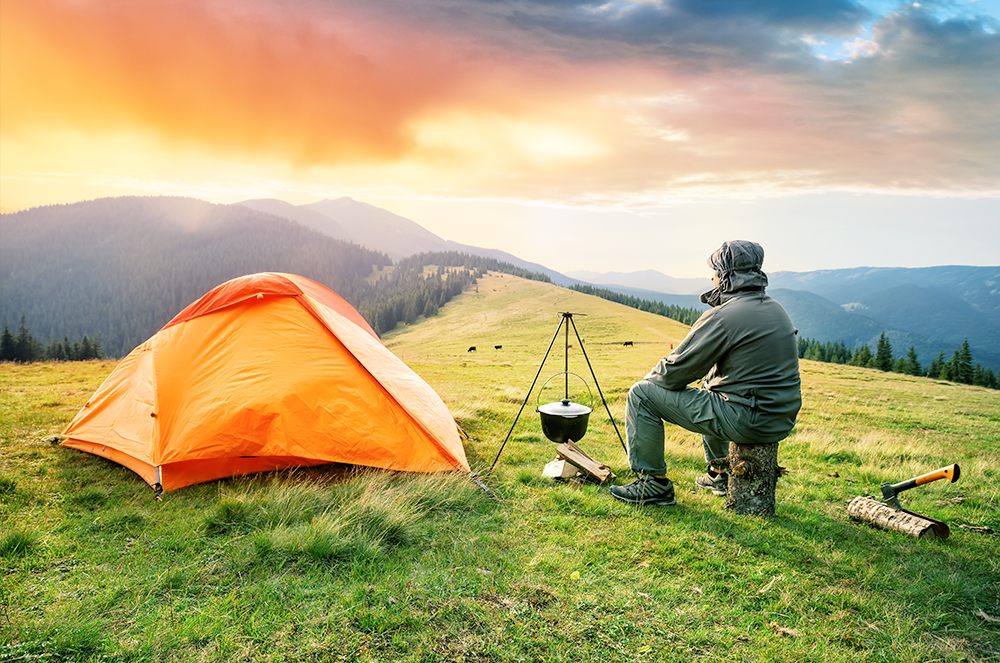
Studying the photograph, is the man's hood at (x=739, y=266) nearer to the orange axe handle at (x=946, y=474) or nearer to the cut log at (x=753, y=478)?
the cut log at (x=753, y=478)

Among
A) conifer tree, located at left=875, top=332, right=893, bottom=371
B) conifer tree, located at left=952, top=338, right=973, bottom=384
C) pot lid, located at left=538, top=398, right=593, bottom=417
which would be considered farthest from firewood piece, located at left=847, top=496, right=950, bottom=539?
conifer tree, located at left=875, top=332, right=893, bottom=371

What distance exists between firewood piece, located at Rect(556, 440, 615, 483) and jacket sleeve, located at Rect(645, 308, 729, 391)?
1.65 m

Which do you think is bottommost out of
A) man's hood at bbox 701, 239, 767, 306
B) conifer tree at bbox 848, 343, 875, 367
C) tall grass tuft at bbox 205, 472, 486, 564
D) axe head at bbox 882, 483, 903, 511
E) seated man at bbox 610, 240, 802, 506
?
conifer tree at bbox 848, 343, 875, 367

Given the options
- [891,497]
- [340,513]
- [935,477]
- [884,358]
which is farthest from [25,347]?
[884,358]

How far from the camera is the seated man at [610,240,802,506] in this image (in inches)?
214

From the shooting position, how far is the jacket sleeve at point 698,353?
5.49 meters

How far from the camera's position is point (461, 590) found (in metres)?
4.13

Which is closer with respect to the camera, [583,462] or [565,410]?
[583,462]

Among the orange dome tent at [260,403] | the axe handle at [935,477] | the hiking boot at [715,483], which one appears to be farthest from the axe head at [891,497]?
the orange dome tent at [260,403]

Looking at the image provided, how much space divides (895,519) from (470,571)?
485 centimetres

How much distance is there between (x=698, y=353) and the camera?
219 inches

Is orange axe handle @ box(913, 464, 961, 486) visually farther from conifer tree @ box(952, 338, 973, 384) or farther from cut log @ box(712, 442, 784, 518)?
conifer tree @ box(952, 338, 973, 384)

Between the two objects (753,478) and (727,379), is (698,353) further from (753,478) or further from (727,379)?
(753,478)

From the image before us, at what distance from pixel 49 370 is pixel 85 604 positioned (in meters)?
22.6
